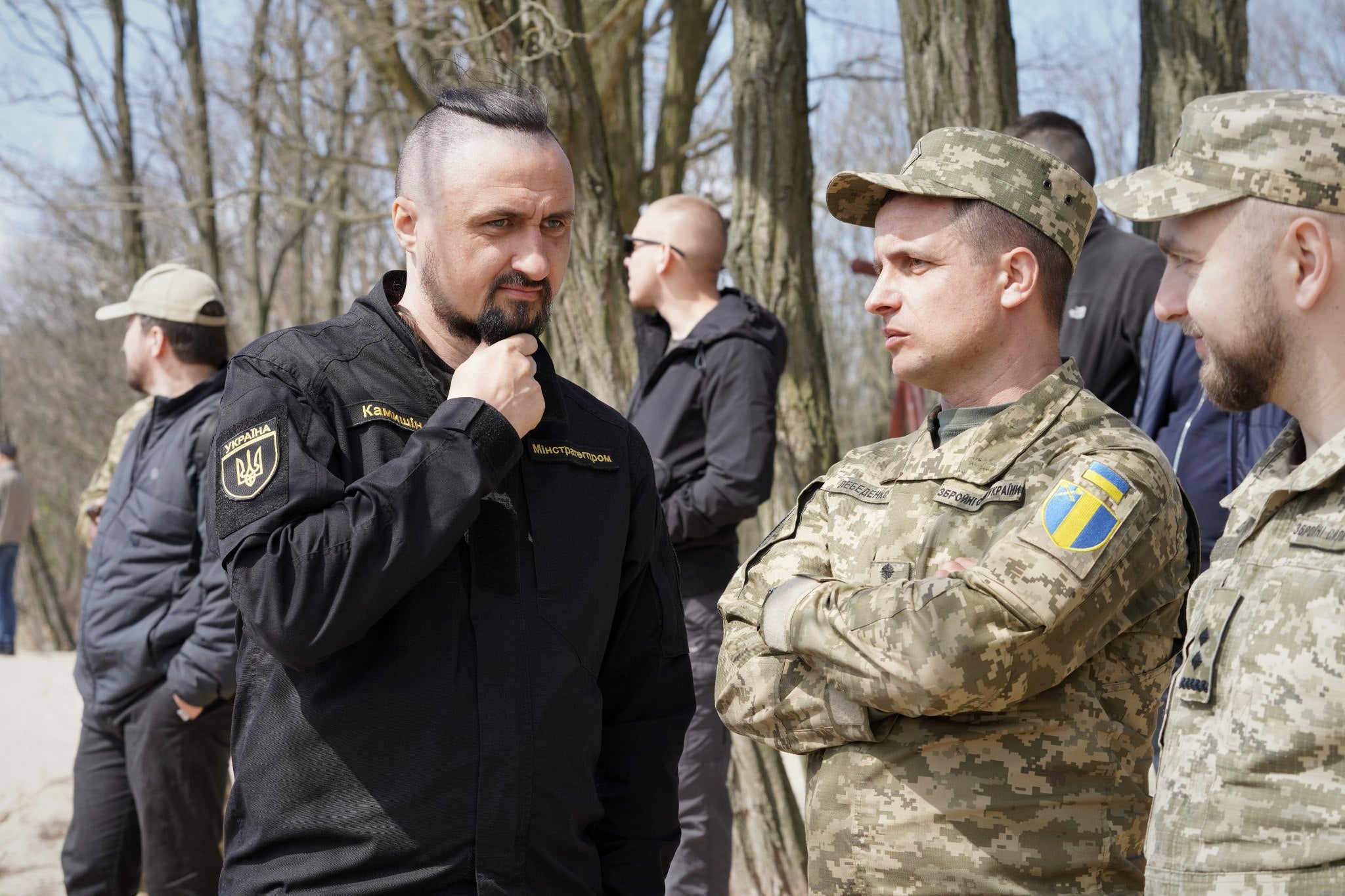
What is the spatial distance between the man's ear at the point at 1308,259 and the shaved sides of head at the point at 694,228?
285cm

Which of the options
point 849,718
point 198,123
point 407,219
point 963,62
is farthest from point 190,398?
point 198,123

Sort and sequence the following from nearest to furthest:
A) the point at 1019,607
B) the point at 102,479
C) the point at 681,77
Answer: the point at 1019,607
the point at 102,479
the point at 681,77

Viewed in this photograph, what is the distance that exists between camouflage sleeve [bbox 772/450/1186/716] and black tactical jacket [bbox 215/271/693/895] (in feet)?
1.57

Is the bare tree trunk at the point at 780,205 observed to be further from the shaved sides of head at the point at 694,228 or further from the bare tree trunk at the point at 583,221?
the shaved sides of head at the point at 694,228

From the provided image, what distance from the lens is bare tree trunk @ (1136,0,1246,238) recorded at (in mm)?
5344

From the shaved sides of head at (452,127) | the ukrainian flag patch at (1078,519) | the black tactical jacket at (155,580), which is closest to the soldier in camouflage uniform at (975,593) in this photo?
the ukrainian flag patch at (1078,519)

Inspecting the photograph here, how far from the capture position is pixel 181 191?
56.4 feet

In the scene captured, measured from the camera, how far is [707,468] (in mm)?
4074

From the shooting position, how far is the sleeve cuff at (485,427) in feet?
6.49

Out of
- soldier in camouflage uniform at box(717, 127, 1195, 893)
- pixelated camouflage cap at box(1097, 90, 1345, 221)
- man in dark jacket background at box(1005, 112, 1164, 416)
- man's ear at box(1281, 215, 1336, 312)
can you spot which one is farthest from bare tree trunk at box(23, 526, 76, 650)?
man's ear at box(1281, 215, 1336, 312)

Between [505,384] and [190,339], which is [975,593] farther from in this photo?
[190,339]

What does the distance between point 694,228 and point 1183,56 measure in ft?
8.21

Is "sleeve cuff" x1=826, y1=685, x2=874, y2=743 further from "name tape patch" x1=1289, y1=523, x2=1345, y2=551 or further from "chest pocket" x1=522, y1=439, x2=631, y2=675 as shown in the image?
"name tape patch" x1=1289, y1=523, x2=1345, y2=551

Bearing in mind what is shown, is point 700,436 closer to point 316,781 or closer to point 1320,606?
point 316,781
